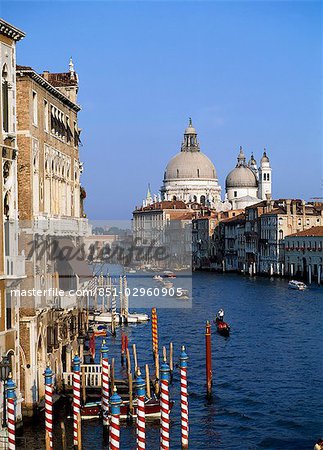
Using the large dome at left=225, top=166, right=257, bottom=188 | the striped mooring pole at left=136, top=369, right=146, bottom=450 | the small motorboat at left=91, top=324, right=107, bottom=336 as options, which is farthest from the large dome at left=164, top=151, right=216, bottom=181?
the striped mooring pole at left=136, top=369, right=146, bottom=450

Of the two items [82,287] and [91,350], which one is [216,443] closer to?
[82,287]

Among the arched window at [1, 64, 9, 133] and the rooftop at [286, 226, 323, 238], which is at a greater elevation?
the arched window at [1, 64, 9, 133]

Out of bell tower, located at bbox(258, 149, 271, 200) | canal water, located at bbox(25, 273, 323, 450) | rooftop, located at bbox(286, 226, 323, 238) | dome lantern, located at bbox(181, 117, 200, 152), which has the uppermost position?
dome lantern, located at bbox(181, 117, 200, 152)

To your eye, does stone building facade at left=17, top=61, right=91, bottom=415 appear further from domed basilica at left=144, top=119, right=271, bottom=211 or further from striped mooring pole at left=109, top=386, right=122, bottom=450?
domed basilica at left=144, top=119, right=271, bottom=211

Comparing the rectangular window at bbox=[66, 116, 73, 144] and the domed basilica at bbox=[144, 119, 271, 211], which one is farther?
the domed basilica at bbox=[144, 119, 271, 211]

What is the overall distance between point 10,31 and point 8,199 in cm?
236

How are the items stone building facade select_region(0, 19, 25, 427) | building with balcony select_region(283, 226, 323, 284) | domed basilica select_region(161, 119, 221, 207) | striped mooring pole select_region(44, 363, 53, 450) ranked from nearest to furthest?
striped mooring pole select_region(44, 363, 53, 450), stone building facade select_region(0, 19, 25, 427), building with balcony select_region(283, 226, 323, 284), domed basilica select_region(161, 119, 221, 207)

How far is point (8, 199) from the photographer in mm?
13352

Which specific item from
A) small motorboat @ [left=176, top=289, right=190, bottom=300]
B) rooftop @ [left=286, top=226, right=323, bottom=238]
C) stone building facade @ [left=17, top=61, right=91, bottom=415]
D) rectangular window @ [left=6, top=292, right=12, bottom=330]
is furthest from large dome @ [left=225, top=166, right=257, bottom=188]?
rectangular window @ [left=6, top=292, right=12, bottom=330]

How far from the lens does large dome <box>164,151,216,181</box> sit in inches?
4616

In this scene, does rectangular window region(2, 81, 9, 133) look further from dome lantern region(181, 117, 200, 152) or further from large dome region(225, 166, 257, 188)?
dome lantern region(181, 117, 200, 152)

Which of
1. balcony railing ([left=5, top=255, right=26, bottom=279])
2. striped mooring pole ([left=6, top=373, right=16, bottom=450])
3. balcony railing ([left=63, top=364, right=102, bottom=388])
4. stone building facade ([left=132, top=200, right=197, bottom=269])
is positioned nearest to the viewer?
striped mooring pole ([left=6, top=373, right=16, bottom=450])

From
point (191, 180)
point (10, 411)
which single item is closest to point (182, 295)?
point (10, 411)

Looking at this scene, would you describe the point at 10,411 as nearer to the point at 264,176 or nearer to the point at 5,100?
the point at 5,100
